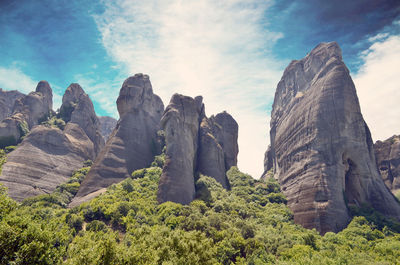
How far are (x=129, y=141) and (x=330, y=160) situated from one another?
5895 centimetres

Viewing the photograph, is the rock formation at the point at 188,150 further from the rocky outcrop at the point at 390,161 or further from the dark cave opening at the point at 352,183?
the rocky outcrop at the point at 390,161

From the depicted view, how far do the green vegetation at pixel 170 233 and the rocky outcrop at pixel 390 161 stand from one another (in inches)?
1504

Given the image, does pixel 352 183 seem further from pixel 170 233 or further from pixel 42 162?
pixel 42 162

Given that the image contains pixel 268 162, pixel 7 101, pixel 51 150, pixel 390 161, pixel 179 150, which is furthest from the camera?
pixel 7 101

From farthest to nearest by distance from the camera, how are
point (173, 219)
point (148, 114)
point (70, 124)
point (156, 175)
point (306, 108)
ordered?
1. point (70, 124)
2. point (148, 114)
3. point (306, 108)
4. point (156, 175)
5. point (173, 219)

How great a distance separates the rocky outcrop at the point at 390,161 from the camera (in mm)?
83188

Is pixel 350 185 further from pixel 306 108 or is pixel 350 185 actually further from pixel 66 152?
pixel 66 152

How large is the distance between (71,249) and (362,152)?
70670 mm

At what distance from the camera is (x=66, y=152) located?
276 ft

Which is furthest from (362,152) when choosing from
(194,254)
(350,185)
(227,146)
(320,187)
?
(194,254)

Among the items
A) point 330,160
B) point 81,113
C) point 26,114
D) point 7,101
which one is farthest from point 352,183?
point 7,101

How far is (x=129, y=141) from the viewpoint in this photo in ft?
257

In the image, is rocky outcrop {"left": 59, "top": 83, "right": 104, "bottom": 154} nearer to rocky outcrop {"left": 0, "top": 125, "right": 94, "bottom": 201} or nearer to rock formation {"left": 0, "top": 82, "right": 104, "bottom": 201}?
rock formation {"left": 0, "top": 82, "right": 104, "bottom": 201}

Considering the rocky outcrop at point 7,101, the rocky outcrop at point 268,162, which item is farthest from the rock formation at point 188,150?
the rocky outcrop at point 7,101
